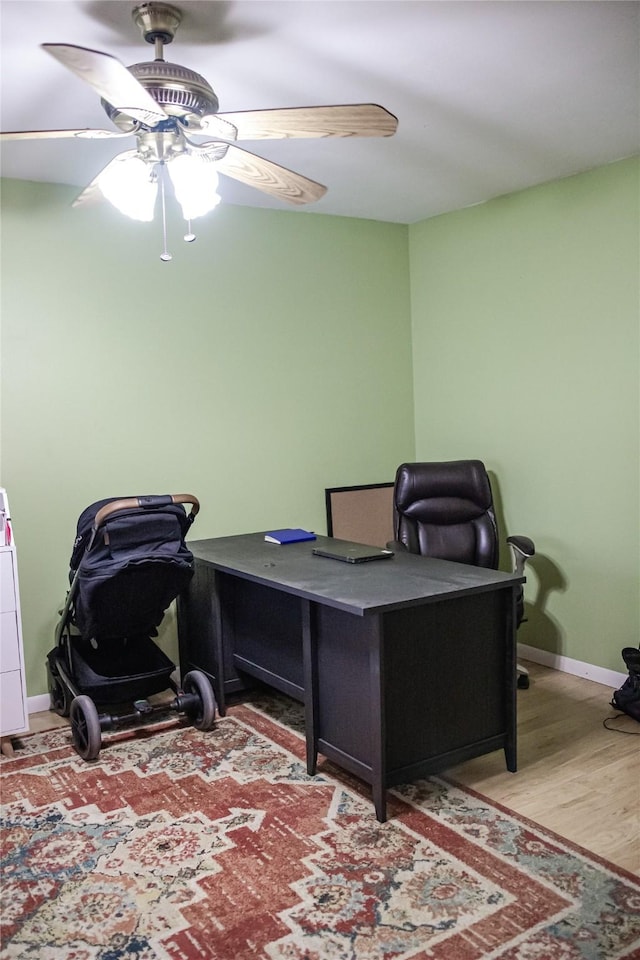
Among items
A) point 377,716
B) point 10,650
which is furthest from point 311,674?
point 10,650

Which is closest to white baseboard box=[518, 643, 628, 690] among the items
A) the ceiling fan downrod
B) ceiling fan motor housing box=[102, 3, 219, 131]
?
ceiling fan motor housing box=[102, 3, 219, 131]

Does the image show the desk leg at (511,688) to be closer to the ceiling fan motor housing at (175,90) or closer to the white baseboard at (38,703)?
the ceiling fan motor housing at (175,90)

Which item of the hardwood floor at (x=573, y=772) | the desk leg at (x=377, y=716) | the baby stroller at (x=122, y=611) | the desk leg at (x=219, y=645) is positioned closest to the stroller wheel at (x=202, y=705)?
the baby stroller at (x=122, y=611)

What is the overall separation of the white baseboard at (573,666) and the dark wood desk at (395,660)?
114cm

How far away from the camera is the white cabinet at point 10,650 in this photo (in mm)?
3215

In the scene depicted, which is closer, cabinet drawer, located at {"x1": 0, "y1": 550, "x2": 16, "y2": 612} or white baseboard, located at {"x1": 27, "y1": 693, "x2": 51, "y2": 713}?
cabinet drawer, located at {"x1": 0, "y1": 550, "x2": 16, "y2": 612}

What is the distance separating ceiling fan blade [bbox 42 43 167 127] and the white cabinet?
6.27 ft

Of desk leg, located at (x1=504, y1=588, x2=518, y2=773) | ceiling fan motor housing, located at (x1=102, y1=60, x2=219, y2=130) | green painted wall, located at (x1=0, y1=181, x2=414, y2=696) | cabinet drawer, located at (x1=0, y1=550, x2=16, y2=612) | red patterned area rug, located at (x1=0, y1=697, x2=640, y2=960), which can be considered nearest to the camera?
red patterned area rug, located at (x1=0, y1=697, x2=640, y2=960)

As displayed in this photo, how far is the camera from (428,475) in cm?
397

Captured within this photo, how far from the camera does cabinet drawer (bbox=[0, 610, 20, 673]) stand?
3.21 m

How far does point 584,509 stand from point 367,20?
2.56 meters

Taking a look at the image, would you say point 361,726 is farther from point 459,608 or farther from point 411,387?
point 411,387

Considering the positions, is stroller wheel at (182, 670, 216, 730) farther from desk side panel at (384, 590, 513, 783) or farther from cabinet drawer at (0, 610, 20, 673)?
desk side panel at (384, 590, 513, 783)

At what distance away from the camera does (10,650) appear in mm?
3227
